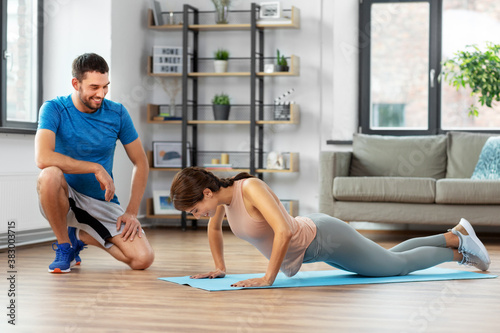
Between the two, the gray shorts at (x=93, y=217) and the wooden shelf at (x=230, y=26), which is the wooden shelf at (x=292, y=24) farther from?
the gray shorts at (x=93, y=217)

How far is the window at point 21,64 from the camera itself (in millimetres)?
4688

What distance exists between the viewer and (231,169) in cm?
565

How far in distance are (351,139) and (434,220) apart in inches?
52.4

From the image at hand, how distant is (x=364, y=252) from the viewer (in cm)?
287

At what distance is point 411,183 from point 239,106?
187 cm

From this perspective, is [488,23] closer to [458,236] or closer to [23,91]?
[458,236]

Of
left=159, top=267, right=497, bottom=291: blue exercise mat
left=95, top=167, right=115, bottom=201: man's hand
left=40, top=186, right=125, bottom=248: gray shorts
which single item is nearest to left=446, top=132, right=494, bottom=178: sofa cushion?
left=159, top=267, right=497, bottom=291: blue exercise mat

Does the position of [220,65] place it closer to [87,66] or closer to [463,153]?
[463,153]

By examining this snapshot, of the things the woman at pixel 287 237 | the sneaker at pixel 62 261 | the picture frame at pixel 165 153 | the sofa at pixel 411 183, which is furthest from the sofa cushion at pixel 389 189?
the sneaker at pixel 62 261

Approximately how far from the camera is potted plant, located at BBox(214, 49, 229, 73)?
5812mm

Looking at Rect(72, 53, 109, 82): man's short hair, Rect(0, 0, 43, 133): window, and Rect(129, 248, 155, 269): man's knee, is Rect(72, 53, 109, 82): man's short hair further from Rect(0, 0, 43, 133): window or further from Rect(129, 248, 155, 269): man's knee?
Rect(0, 0, 43, 133): window

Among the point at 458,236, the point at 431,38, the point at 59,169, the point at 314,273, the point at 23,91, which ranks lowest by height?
the point at 314,273

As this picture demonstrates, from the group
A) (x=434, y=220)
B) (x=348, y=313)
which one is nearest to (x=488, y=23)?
(x=434, y=220)

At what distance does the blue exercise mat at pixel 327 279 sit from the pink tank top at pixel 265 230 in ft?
0.42
